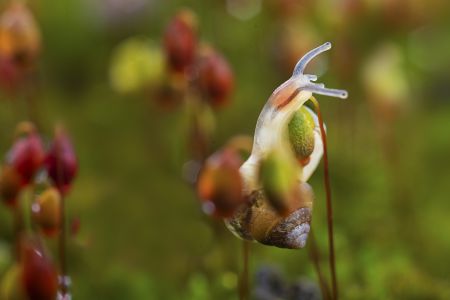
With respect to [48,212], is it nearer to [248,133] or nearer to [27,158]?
[27,158]

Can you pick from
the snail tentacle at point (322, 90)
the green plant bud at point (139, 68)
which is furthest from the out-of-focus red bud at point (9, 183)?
the green plant bud at point (139, 68)

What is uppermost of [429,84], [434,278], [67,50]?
[67,50]

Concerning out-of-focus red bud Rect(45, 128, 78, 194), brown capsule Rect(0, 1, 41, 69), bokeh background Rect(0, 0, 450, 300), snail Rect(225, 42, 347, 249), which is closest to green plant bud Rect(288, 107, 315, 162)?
snail Rect(225, 42, 347, 249)

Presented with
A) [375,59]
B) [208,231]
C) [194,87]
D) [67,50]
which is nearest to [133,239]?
[208,231]

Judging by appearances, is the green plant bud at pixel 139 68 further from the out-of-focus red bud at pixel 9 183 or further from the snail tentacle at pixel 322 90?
the snail tentacle at pixel 322 90

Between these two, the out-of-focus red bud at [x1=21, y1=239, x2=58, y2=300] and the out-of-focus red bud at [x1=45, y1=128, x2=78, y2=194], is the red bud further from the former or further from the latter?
the out-of-focus red bud at [x1=21, y1=239, x2=58, y2=300]

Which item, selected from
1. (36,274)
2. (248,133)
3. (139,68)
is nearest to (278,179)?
(36,274)

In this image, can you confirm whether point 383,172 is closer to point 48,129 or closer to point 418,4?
point 418,4
